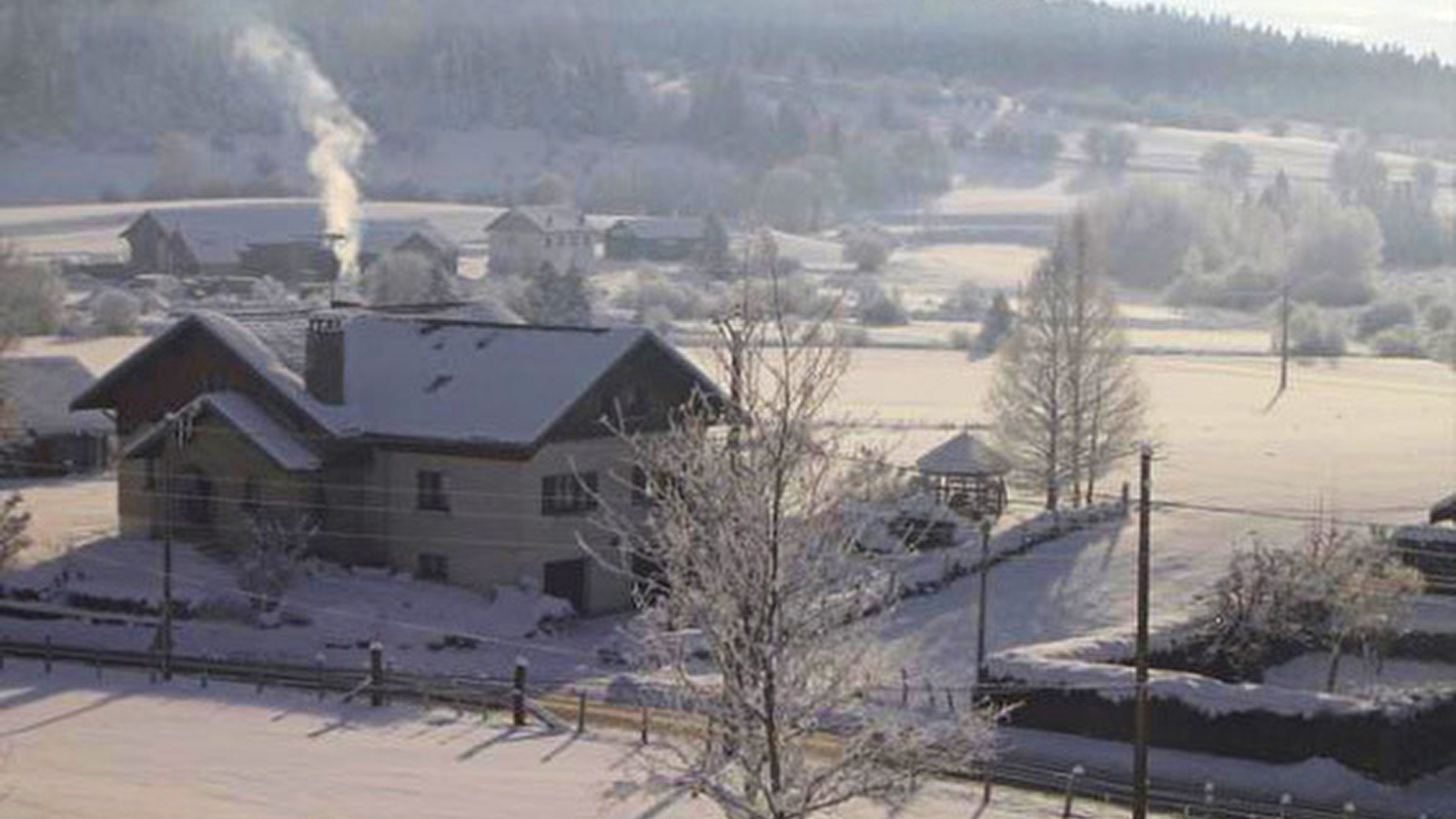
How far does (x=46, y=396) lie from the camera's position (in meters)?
49.0

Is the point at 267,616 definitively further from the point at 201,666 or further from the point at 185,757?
the point at 185,757

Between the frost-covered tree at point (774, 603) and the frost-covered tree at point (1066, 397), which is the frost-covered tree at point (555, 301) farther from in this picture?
the frost-covered tree at point (774, 603)

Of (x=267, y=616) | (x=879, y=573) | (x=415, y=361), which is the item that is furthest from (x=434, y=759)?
(x=415, y=361)

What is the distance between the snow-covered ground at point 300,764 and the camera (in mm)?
21578

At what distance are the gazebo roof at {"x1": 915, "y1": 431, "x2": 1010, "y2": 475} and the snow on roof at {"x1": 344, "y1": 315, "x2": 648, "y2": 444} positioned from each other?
8.86 m

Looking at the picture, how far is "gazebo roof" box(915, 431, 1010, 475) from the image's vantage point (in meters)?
45.1

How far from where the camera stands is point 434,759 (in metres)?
24.2

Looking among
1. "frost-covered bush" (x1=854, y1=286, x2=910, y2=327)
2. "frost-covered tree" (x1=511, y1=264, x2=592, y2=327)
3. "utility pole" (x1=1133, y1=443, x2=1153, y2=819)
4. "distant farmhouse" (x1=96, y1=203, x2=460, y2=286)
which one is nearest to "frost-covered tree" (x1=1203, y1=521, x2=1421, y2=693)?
"utility pole" (x1=1133, y1=443, x2=1153, y2=819)

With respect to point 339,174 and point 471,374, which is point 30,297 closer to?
point 471,374

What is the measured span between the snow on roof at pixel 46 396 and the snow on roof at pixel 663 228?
252ft

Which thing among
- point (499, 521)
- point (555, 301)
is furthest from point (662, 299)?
point (499, 521)

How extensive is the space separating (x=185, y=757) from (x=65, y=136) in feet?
585

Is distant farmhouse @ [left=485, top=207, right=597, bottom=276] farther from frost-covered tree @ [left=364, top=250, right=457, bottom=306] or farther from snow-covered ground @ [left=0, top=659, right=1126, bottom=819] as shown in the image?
snow-covered ground @ [left=0, top=659, right=1126, bottom=819]

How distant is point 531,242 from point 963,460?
69407 millimetres
